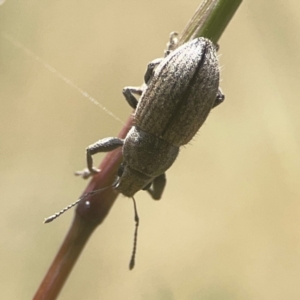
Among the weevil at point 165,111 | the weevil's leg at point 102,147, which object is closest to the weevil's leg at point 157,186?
the weevil at point 165,111

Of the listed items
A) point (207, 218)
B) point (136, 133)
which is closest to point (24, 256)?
point (207, 218)

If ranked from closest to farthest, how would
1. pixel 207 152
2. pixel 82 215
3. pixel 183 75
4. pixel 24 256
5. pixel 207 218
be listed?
1. pixel 82 215
2. pixel 183 75
3. pixel 24 256
4. pixel 207 218
5. pixel 207 152

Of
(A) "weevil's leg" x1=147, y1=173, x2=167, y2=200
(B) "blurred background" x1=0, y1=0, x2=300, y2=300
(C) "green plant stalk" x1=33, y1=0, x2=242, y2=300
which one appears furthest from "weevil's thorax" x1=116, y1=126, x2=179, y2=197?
(B) "blurred background" x1=0, y1=0, x2=300, y2=300

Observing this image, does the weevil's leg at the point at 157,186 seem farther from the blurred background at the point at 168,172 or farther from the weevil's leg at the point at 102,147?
the blurred background at the point at 168,172

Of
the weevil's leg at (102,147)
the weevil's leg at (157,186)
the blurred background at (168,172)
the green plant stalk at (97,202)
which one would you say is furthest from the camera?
the blurred background at (168,172)

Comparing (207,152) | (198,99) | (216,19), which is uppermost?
(216,19)

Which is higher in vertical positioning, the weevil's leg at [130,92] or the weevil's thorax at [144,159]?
the weevil's leg at [130,92]

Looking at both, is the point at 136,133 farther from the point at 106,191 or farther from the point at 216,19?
the point at 216,19
